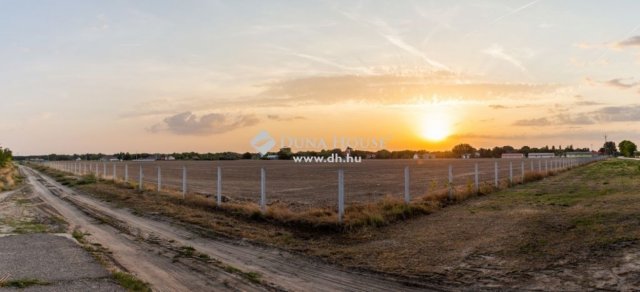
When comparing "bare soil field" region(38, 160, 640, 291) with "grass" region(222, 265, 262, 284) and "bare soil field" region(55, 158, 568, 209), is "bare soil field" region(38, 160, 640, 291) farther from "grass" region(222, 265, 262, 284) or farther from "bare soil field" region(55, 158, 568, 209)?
"bare soil field" region(55, 158, 568, 209)

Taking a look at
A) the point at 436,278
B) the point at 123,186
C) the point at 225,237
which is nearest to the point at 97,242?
the point at 225,237

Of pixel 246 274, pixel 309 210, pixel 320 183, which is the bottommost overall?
pixel 246 274

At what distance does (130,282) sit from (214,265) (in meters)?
2.00

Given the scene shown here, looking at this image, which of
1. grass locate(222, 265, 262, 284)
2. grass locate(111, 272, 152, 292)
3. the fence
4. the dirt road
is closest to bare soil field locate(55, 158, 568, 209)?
the fence

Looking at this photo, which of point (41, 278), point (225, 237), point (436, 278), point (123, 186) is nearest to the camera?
point (41, 278)

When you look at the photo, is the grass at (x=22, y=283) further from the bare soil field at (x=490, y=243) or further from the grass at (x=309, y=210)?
the grass at (x=309, y=210)

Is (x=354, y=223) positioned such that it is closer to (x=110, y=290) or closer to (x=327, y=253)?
(x=327, y=253)

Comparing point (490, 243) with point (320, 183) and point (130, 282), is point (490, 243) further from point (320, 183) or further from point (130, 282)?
point (320, 183)

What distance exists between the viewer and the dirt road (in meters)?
7.81

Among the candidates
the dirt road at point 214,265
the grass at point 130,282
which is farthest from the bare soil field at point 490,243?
the grass at point 130,282

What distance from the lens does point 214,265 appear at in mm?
9102

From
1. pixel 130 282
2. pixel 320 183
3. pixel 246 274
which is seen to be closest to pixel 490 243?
pixel 246 274

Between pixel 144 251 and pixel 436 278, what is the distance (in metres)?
5.83

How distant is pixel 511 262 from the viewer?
8.89 metres
